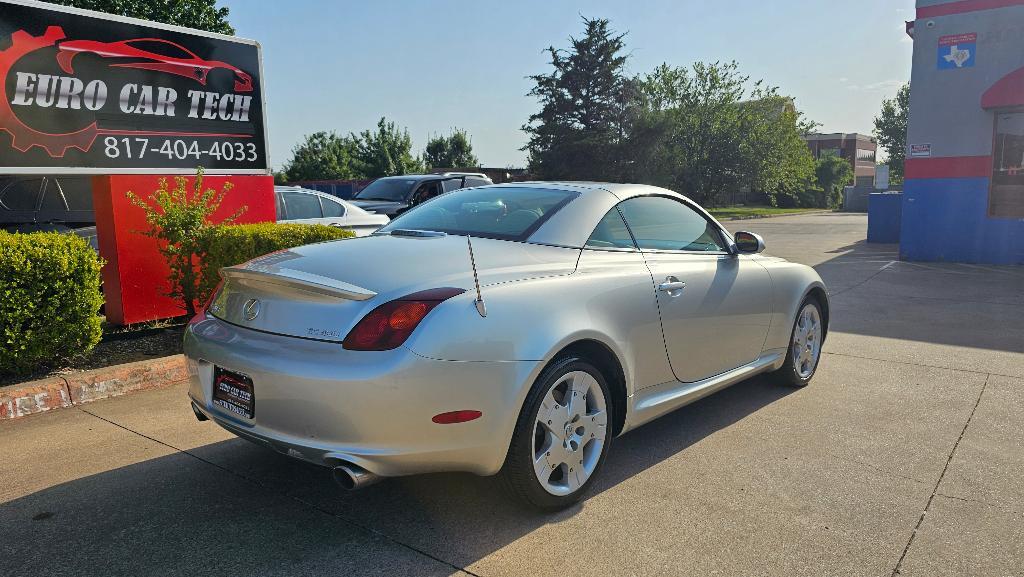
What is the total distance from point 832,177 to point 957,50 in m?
44.0

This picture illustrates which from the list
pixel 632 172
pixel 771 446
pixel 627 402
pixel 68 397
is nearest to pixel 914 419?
pixel 771 446

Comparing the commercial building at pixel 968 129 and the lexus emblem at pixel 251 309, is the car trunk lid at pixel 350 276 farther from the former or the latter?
the commercial building at pixel 968 129

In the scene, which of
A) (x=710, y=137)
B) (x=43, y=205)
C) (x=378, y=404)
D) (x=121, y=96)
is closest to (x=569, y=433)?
(x=378, y=404)

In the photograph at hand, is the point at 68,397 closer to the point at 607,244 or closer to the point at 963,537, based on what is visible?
the point at 607,244

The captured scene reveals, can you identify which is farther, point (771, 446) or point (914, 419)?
point (914, 419)

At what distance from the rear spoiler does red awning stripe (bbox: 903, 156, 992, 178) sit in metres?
12.9

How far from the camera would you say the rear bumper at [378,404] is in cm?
275

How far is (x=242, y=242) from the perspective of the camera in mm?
6250

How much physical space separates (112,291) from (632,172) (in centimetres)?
3972

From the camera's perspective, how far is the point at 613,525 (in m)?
3.20

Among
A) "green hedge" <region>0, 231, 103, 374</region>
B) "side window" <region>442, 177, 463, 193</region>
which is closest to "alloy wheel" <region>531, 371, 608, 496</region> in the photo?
"green hedge" <region>0, 231, 103, 374</region>

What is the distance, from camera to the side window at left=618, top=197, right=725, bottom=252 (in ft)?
13.4

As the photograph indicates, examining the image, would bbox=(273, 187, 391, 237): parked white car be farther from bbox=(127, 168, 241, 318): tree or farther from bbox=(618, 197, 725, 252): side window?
bbox=(618, 197, 725, 252): side window

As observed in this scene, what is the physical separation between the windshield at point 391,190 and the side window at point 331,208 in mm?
4176
